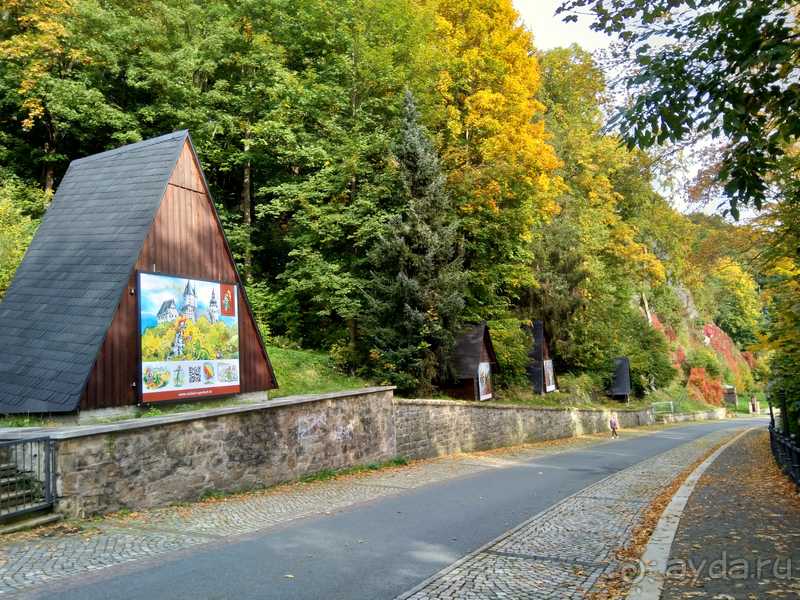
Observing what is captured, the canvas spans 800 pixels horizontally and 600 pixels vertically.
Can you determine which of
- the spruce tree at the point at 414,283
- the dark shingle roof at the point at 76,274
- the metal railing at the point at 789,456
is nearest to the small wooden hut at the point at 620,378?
the spruce tree at the point at 414,283

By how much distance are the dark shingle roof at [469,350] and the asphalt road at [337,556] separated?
407 inches

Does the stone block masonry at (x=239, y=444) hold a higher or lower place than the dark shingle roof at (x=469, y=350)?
lower

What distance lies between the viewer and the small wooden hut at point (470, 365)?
21.7 m

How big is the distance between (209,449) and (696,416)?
56.7 metres

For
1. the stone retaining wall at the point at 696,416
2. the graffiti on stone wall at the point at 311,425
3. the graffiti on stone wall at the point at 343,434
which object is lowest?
the stone retaining wall at the point at 696,416

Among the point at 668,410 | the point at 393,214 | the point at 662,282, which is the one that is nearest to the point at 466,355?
the point at 393,214

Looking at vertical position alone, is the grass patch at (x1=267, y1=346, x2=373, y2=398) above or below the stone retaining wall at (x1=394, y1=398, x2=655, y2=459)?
above

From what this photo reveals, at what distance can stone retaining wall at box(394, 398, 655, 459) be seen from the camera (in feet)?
55.2

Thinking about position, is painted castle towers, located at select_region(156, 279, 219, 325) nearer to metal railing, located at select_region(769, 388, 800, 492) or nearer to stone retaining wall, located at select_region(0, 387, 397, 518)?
stone retaining wall, located at select_region(0, 387, 397, 518)

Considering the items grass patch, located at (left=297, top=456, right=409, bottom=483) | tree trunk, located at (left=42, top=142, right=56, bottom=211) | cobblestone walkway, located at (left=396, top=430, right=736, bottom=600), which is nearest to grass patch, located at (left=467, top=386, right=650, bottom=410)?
grass patch, located at (left=297, top=456, right=409, bottom=483)

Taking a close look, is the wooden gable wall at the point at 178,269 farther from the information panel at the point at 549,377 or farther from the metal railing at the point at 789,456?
the information panel at the point at 549,377

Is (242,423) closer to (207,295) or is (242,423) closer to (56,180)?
(207,295)

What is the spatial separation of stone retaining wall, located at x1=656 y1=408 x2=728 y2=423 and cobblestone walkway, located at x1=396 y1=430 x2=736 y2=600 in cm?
4404

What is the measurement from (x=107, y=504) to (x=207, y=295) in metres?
5.34
